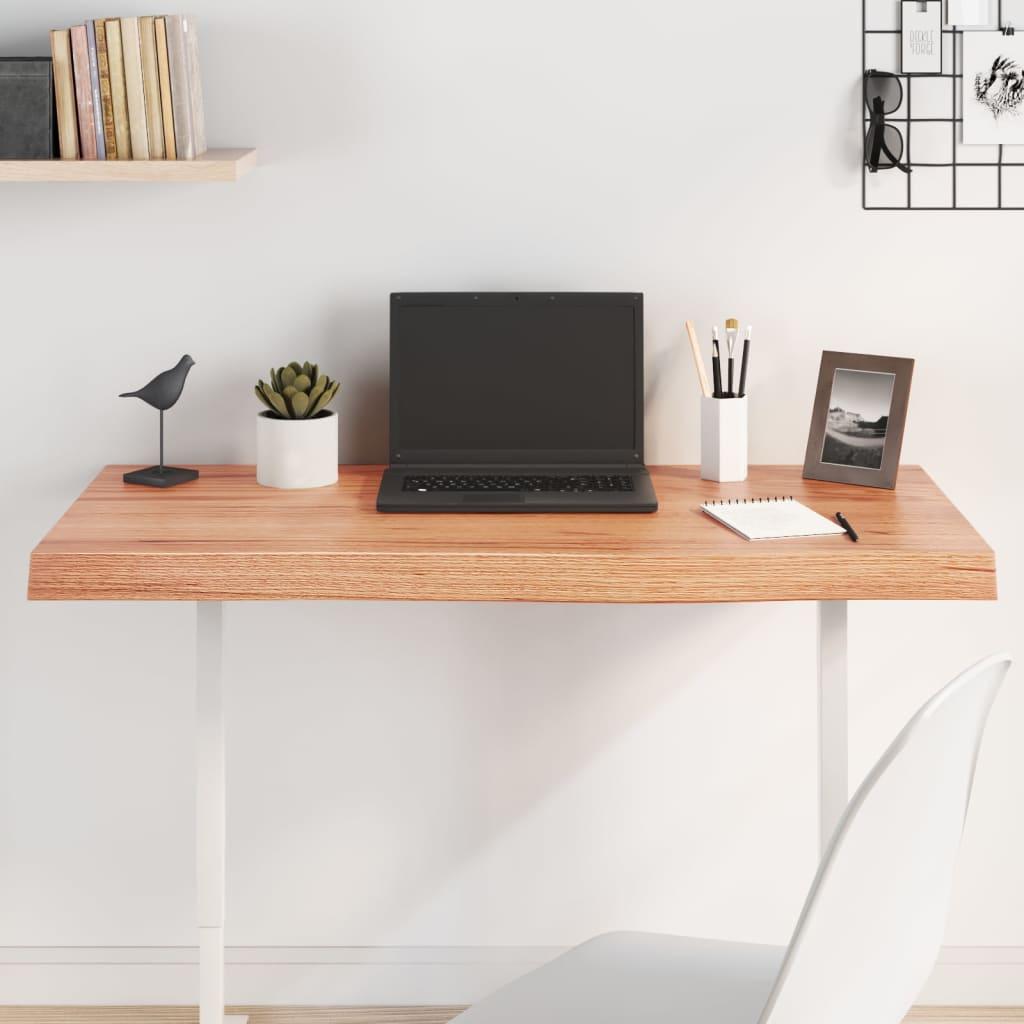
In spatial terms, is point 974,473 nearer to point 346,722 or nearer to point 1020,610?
point 1020,610

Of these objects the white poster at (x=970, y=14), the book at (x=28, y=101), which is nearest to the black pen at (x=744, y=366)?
the white poster at (x=970, y=14)

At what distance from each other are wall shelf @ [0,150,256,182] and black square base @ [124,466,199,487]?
43cm

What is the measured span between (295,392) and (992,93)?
1144 mm

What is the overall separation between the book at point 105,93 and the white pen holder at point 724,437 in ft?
3.03

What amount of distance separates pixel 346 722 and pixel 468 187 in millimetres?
891

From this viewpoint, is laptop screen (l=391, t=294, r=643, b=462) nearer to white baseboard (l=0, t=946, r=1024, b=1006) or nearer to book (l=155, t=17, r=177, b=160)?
book (l=155, t=17, r=177, b=160)

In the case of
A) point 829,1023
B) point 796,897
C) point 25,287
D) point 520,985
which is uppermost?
point 25,287

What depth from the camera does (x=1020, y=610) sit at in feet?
6.86

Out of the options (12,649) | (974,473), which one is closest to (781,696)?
(974,473)

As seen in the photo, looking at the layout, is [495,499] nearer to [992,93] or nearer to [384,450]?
[384,450]

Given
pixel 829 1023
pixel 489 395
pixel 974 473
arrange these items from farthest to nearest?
pixel 974 473, pixel 489 395, pixel 829 1023

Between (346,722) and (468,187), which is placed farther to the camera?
(346,722)

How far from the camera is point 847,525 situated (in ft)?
5.41

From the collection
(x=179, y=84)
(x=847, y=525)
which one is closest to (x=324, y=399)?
(x=179, y=84)
